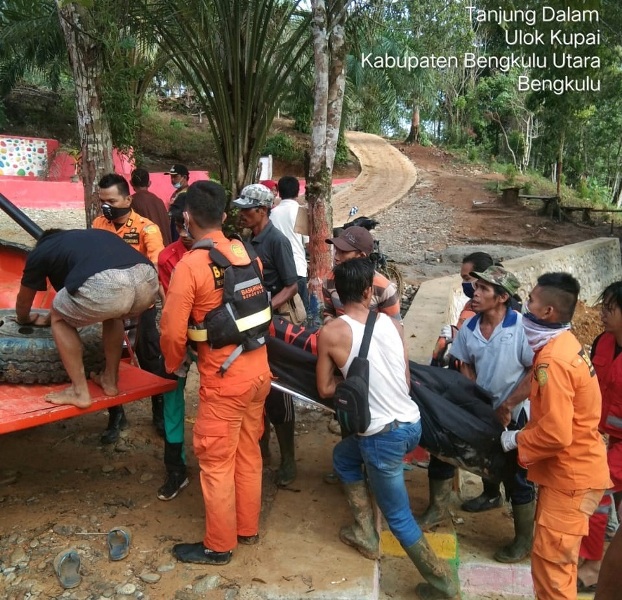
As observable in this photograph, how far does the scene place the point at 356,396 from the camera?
9.21 feet

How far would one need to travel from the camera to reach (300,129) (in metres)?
27.9

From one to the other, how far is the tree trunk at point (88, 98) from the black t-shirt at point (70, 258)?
115 inches

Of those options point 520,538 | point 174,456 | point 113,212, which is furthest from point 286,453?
point 113,212

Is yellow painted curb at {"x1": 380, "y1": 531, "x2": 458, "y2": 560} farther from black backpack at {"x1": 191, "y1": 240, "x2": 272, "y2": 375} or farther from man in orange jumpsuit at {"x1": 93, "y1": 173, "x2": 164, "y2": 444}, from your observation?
man in orange jumpsuit at {"x1": 93, "y1": 173, "x2": 164, "y2": 444}

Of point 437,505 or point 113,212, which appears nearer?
point 437,505

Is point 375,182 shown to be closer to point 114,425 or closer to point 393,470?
point 114,425

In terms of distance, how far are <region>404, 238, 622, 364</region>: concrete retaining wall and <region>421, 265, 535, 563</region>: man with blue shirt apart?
226cm

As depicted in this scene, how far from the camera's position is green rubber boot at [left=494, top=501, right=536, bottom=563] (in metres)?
3.51

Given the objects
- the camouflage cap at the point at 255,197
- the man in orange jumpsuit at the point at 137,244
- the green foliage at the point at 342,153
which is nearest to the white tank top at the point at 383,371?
the camouflage cap at the point at 255,197

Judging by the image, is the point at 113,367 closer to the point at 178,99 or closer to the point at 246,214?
the point at 246,214

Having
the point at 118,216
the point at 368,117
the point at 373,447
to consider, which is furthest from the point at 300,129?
the point at 373,447

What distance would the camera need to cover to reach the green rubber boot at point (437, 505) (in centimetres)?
362

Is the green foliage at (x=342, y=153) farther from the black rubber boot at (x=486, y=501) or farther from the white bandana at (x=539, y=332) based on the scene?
the white bandana at (x=539, y=332)

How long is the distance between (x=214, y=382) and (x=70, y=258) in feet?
3.33
